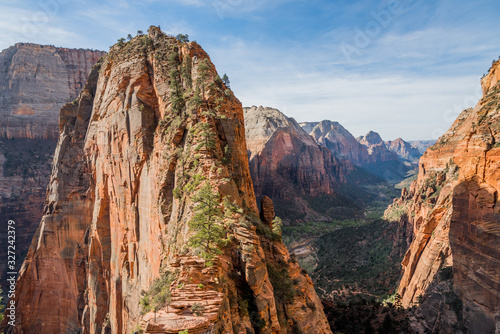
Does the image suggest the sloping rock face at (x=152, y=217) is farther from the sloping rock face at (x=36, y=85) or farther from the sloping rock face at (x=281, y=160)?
the sloping rock face at (x=281, y=160)

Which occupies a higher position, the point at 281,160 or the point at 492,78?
the point at 281,160

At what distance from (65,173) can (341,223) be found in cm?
10066

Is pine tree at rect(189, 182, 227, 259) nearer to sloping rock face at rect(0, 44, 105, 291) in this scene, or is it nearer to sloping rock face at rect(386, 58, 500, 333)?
sloping rock face at rect(386, 58, 500, 333)

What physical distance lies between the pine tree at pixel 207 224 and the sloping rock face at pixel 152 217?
2.13 feet

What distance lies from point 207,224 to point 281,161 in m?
110

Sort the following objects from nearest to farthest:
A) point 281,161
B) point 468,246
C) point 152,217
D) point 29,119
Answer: point 152,217 → point 468,246 → point 29,119 → point 281,161

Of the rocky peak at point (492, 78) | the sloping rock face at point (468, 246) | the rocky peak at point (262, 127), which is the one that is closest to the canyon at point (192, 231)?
the sloping rock face at point (468, 246)

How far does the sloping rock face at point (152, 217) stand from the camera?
1670 cm

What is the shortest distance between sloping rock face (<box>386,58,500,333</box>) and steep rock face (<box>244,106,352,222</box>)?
79509 mm

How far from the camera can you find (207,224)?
61.7 ft

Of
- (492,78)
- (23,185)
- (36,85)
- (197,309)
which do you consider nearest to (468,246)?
(492,78)

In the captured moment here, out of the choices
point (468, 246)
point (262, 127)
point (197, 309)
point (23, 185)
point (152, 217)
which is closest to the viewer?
point (197, 309)

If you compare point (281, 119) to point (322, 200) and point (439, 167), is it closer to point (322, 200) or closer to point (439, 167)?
point (322, 200)

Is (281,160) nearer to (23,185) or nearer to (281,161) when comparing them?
(281,161)
